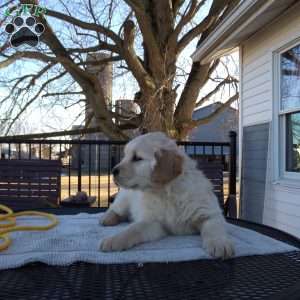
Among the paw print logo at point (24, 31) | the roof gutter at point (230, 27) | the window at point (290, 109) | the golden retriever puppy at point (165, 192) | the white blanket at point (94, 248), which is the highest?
the paw print logo at point (24, 31)

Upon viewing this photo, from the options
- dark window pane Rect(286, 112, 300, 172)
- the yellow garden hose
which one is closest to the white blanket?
the yellow garden hose

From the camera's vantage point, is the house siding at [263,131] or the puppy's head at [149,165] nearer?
the puppy's head at [149,165]

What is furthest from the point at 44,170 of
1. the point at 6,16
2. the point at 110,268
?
the point at 6,16

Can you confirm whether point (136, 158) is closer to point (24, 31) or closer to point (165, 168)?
point (165, 168)

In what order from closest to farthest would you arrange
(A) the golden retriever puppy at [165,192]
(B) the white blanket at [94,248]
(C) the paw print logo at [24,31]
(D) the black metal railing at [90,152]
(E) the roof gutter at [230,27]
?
(B) the white blanket at [94,248] < (A) the golden retriever puppy at [165,192] < (E) the roof gutter at [230,27] < (D) the black metal railing at [90,152] < (C) the paw print logo at [24,31]

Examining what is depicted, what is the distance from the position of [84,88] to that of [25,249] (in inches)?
388

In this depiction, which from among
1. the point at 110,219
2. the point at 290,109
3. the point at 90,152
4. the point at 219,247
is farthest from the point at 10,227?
the point at 90,152

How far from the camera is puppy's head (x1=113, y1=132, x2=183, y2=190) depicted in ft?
7.56

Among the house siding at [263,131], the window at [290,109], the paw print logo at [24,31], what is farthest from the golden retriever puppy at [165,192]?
the paw print logo at [24,31]

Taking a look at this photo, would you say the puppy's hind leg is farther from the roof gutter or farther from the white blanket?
the roof gutter

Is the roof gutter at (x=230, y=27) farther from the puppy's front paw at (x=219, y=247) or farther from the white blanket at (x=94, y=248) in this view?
the puppy's front paw at (x=219, y=247)

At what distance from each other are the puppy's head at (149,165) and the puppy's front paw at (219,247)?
0.53 meters

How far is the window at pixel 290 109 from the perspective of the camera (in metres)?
5.57

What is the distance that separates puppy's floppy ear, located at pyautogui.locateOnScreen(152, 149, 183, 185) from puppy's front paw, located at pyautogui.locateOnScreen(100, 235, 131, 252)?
0.49m
